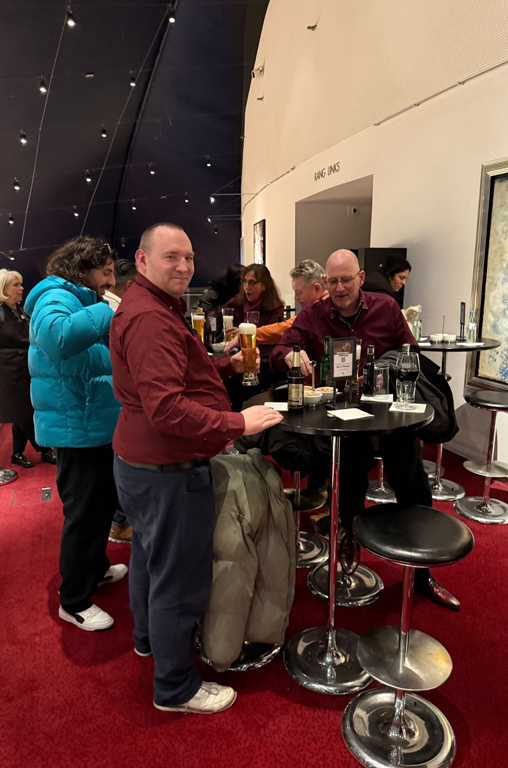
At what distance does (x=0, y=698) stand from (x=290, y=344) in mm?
2009

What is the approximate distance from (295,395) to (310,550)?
1.37m

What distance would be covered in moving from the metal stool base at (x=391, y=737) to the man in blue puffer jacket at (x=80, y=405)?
1.14 meters

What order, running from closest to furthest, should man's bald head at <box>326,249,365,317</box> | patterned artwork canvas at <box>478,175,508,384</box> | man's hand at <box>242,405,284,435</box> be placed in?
man's hand at <box>242,405,284,435</box> < man's bald head at <box>326,249,365,317</box> < patterned artwork canvas at <box>478,175,508,384</box>

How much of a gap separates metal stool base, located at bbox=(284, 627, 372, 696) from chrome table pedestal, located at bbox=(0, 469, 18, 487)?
295cm

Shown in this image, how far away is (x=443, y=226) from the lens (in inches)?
181

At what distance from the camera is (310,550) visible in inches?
111

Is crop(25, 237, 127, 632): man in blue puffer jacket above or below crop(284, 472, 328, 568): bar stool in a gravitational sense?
above

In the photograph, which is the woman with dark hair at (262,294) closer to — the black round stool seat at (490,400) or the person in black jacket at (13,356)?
the black round stool seat at (490,400)

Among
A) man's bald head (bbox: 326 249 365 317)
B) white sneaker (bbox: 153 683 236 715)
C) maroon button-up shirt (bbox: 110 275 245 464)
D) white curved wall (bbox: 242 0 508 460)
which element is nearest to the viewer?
maroon button-up shirt (bbox: 110 275 245 464)

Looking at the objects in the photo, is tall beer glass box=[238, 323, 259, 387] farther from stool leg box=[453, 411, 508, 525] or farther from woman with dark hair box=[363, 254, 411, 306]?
woman with dark hair box=[363, 254, 411, 306]

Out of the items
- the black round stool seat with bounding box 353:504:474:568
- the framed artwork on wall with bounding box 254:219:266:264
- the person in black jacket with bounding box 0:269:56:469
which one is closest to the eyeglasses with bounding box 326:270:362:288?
the black round stool seat with bounding box 353:504:474:568

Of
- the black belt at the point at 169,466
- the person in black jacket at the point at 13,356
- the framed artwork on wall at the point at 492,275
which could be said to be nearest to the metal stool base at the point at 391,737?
the black belt at the point at 169,466

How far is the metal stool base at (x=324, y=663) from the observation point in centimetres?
182

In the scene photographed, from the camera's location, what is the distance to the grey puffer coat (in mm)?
1737
